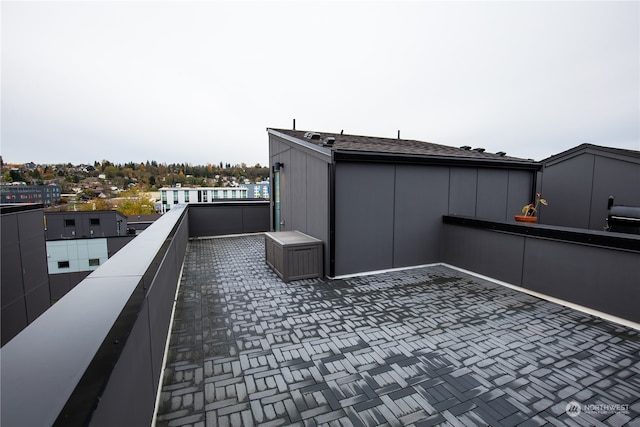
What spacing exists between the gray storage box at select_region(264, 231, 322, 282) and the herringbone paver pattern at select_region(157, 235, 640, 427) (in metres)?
0.52

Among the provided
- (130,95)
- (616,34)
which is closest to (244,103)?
(130,95)

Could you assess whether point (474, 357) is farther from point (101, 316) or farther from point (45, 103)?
point (45, 103)

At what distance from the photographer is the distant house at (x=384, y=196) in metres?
6.03

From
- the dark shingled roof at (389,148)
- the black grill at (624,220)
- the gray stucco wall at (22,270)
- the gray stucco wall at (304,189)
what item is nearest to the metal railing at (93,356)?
the gray stucco wall at (304,189)

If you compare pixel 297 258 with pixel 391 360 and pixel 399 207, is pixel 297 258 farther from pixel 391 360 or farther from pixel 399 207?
pixel 391 360

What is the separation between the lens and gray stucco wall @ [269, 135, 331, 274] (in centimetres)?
611

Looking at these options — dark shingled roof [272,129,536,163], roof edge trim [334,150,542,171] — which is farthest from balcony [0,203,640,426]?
dark shingled roof [272,129,536,163]

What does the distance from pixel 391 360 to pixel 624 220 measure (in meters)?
7.02

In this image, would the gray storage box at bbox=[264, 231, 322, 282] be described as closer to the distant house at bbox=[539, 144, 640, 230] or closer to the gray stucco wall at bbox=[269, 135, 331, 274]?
the gray stucco wall at bbox=[269, 135, 331, 274]

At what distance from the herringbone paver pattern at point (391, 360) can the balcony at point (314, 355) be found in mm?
17

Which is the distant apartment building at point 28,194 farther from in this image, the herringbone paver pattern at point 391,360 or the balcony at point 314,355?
the balcony at point 314,355

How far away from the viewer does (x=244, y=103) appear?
60.5ft

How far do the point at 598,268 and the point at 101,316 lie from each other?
6.25 metres

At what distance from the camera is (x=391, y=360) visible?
3.29m
